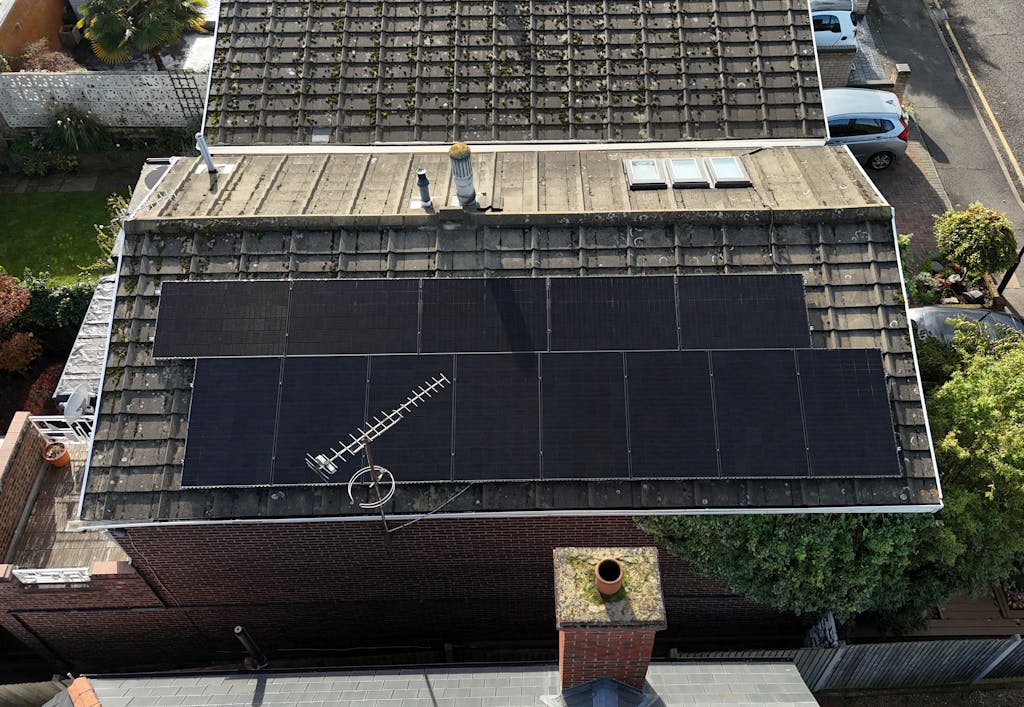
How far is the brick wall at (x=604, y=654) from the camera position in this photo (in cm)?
934

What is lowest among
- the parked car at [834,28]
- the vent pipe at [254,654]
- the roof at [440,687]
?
the roof at [440,687]

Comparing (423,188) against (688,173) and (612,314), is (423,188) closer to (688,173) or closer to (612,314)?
(612,314)

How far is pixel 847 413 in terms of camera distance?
12.3 meters

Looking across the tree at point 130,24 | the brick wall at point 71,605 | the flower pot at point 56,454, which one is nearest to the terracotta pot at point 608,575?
the brick wall at point 71,605

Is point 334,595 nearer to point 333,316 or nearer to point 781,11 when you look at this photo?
point 333,316

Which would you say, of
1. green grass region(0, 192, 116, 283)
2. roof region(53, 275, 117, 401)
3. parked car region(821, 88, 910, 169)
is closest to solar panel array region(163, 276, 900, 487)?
roof region(53, 275, 117, 401)

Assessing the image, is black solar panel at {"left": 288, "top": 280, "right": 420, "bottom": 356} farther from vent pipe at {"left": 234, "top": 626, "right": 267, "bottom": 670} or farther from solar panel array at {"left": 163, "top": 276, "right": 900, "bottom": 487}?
vent pipe at {"left": 234, "top": 626, "right": 267, "bottom": 670}

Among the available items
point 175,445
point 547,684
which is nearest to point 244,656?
point 175,445

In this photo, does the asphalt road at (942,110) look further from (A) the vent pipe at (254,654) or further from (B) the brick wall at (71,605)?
(B) the brick wall at (71,605)

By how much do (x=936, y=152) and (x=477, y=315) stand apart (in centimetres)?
2173

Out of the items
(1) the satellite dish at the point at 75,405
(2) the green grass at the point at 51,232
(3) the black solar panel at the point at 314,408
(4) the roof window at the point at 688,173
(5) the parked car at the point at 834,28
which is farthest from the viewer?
(5) the parked car at the point at 834,28

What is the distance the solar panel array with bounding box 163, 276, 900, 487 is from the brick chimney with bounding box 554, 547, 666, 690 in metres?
2.41

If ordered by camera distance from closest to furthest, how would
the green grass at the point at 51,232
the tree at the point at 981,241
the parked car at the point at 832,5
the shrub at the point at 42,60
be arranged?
the tree at the point at 981,241 → the green grass at the point at 51,232 → the shrub at the point at 42,60 → the parked car at the point at 832,5

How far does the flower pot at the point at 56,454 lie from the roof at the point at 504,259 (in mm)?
3920
